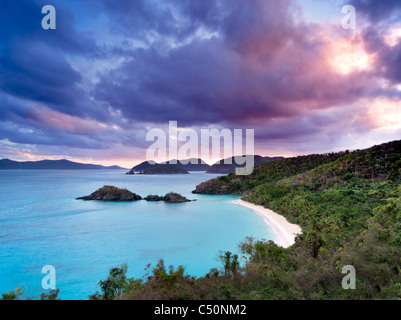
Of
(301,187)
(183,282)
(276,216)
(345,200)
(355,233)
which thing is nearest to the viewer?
(183,282)

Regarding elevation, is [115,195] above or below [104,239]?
above

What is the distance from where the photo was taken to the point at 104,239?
29594 mm

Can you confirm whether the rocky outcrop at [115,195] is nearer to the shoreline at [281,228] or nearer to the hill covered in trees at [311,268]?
the shoreline at [281,228]

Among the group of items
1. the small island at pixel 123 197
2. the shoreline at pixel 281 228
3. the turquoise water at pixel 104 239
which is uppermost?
the small island at pixel 123 197

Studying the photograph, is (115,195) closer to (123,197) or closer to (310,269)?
(123,197)

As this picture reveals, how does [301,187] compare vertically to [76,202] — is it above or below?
above

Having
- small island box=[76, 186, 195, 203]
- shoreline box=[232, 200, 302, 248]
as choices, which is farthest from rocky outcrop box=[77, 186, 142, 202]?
shoreline box=[232, 200, 302, 248]

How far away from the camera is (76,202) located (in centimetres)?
5747

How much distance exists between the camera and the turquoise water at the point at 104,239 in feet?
65.6

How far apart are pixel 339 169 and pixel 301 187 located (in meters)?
10.4

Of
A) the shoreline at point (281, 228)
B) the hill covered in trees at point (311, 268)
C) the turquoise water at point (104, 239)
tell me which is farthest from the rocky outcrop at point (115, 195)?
the hill covered in trees at point (311, 268)

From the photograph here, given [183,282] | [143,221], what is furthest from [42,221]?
[183,282]

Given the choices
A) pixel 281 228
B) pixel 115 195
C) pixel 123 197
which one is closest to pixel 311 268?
pixel 281 228
